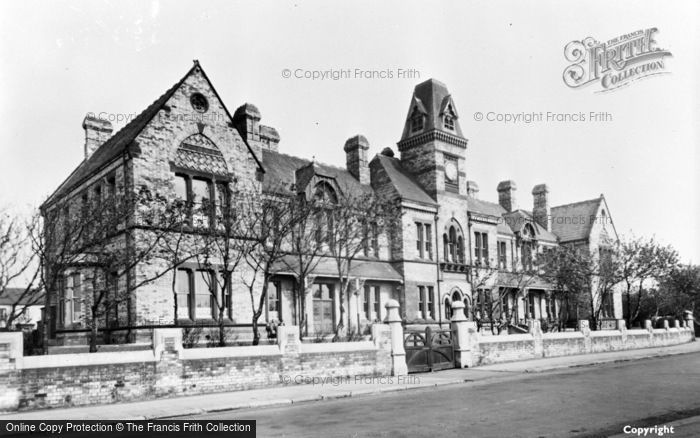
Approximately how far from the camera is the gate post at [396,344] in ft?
71.0

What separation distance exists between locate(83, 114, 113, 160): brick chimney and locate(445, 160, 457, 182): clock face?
61.8 ft

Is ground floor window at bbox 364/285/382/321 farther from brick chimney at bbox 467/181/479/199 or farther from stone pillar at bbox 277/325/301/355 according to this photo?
brick chimney at bbox 467/181/479/199

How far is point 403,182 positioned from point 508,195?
62.9ft

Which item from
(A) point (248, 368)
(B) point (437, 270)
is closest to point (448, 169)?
(B) point (437, 270)

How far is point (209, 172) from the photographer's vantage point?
83.9 feet

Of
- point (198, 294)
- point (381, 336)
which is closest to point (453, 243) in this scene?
point (381, 336)

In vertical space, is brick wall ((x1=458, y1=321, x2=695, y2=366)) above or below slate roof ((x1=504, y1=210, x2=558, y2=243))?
below

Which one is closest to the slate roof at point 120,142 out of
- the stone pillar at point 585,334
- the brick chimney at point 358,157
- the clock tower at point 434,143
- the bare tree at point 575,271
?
the brick chimney at point 358,157

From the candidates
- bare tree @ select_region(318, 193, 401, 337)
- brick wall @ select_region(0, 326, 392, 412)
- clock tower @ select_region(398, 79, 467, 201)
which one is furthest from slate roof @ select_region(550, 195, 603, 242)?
brick wall @ select_region(0, 326, 392, 412)

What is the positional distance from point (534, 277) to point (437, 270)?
38.2 feet

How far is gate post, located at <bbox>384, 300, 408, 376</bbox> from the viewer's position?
71.0ft

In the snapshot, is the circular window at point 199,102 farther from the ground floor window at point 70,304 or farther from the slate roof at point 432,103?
the slate roof at point 432,103

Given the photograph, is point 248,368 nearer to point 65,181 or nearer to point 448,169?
point 65,181

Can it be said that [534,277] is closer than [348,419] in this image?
No
